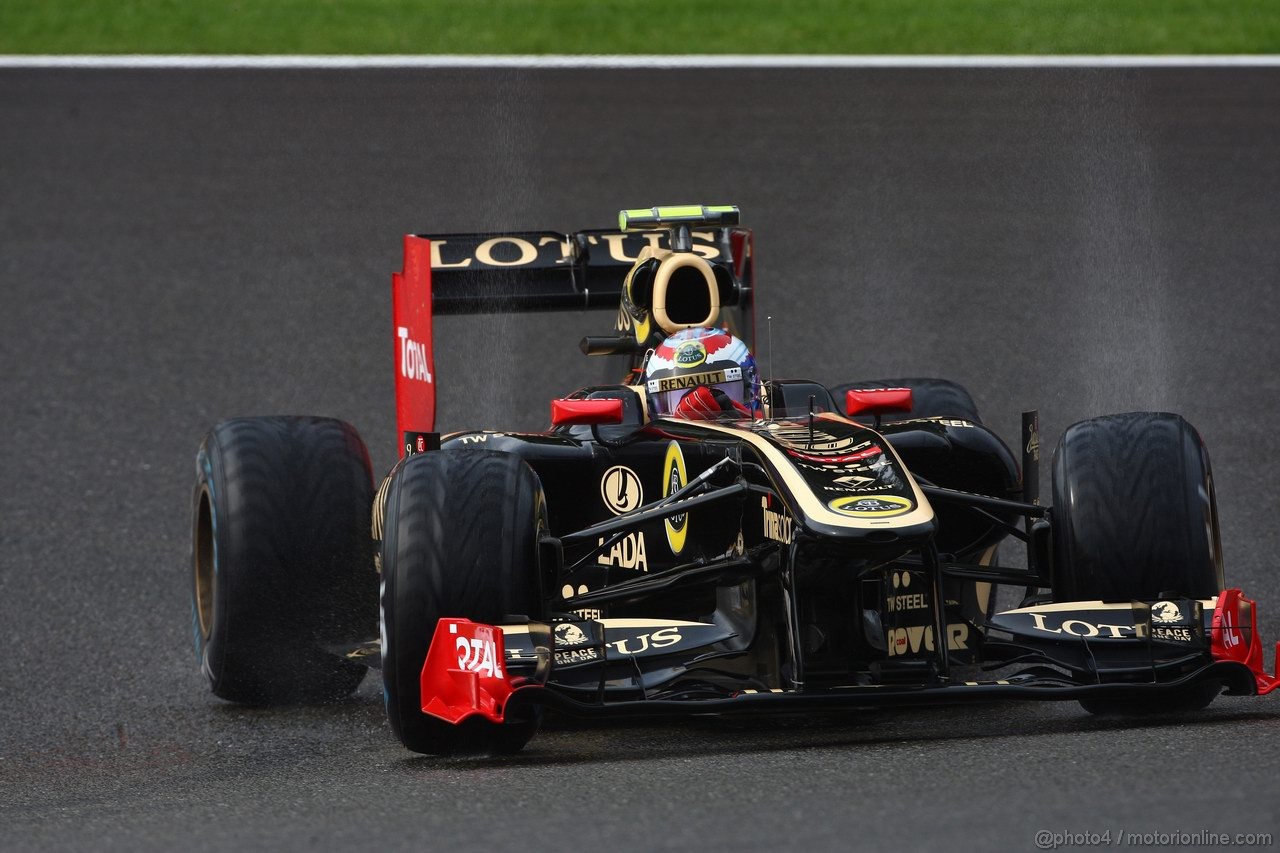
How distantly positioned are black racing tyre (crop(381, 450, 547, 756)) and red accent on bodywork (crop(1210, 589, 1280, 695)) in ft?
7.10

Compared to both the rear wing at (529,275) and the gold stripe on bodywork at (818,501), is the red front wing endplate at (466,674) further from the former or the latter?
the rear wing at (529,275)

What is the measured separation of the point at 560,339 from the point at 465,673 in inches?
342

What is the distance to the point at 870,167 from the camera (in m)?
17.2

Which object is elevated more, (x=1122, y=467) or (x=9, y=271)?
(x=9, y=271)

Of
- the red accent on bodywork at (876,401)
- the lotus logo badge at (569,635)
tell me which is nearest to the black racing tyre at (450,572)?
the lotus logo badge at (569,635)

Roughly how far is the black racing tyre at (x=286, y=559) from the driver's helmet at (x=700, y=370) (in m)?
1.32

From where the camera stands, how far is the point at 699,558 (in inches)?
281

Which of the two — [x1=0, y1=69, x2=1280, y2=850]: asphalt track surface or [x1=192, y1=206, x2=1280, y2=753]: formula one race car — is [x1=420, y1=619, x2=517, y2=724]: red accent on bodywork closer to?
[x1=192, y1=206, x2=1280, y2=753]: formula one race car

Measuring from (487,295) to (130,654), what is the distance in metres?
2.28

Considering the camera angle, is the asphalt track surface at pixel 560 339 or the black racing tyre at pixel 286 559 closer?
the asphalt track surface at pixel 560 339

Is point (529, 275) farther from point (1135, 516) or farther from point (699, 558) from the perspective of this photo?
point (1135, 516)

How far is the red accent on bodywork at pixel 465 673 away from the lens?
6.04 meters

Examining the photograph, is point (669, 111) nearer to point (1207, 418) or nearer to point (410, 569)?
point (1207, 418)
